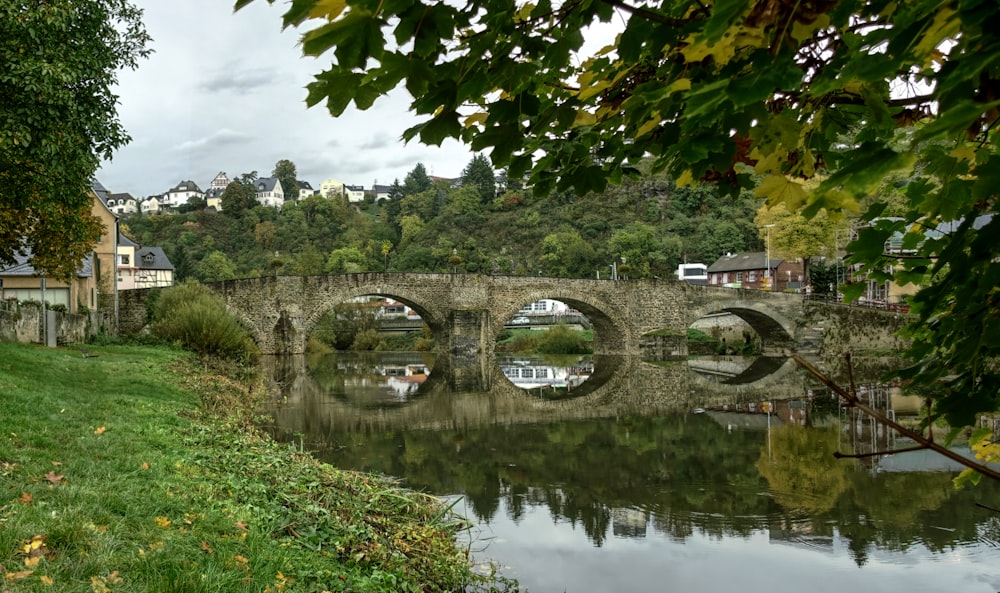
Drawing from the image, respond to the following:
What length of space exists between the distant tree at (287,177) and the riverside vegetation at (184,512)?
123 m

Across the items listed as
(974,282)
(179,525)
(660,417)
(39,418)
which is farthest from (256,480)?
Result: (660,417)

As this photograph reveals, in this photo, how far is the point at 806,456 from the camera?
1025 centimetres

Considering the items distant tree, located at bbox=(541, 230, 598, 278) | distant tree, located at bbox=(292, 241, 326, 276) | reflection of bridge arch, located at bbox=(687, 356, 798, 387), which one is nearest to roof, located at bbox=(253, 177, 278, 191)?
distant tree, located at bbox=(292, 241, 326, 276)

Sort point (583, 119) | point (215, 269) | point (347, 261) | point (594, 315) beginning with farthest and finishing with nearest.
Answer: point (347, 261) < point (215, 269) < point (594, 315) < point (583, 119)

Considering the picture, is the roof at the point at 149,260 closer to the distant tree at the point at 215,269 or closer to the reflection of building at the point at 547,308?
the distant tree at the point at 215,269

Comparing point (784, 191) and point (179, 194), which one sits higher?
point (179, 194)

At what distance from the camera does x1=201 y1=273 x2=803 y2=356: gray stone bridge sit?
98.4 ft

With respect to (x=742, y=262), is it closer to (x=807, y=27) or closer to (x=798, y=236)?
(x=798, y=236)

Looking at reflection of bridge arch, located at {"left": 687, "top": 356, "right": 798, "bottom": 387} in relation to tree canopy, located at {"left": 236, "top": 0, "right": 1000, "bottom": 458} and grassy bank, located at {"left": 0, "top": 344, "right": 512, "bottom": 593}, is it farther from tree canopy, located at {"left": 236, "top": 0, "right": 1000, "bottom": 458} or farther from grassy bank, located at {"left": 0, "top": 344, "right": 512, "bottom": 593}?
tree canopy, located at {"left": 236, "top": 0, "right": 1000, "bottom": 458}

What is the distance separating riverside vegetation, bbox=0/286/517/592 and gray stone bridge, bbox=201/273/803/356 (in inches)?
838

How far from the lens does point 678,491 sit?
832 centimetres

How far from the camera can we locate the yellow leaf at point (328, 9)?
124cm

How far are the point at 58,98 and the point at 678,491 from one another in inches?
330

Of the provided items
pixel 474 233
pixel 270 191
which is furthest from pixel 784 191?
pixel 270 191
